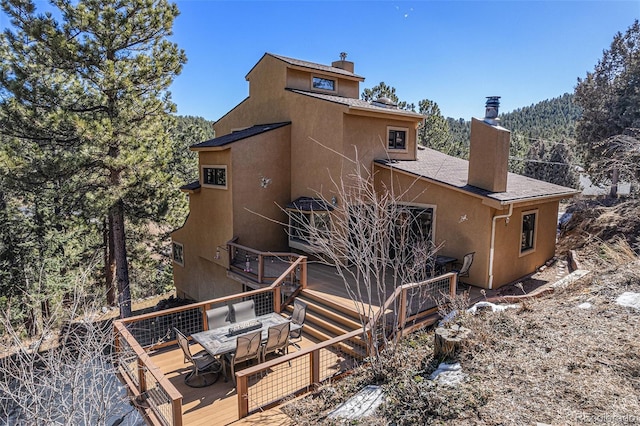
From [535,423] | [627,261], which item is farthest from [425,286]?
[627,261]

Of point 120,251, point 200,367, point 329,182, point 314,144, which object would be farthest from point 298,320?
point 120,251

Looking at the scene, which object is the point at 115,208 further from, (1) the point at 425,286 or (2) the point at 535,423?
(2) the point at 535,423

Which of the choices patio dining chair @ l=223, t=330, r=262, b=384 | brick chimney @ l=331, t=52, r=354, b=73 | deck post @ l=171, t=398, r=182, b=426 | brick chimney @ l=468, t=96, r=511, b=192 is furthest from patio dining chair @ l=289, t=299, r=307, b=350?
brick chimney @ l=331, t=52, r=354, b=73

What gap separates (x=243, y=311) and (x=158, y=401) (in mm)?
3407

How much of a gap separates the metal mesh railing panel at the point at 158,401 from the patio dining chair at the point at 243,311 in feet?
9.29

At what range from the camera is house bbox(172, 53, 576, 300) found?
1180 centimetres

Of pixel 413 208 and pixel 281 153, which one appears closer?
pixel 413 208

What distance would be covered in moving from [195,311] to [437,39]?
11222 mm

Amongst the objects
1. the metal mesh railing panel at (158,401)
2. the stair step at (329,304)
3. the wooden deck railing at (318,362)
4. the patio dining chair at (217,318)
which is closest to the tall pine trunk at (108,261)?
the patio dining chair at (217,318)

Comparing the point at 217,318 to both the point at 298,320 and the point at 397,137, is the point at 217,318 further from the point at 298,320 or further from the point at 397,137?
the point at 397,137

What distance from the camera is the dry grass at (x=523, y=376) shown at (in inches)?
213

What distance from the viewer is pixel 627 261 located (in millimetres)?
11742

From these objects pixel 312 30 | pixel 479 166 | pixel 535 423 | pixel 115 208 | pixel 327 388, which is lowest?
pixel 327 388

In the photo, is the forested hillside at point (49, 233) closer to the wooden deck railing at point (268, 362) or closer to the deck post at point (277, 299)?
the wooden deck railing at point (268, 362)
